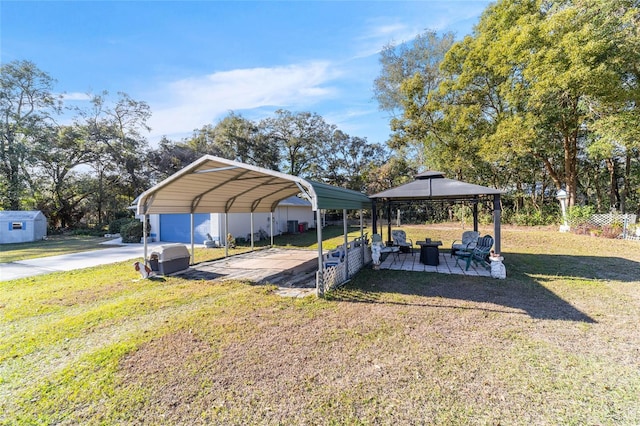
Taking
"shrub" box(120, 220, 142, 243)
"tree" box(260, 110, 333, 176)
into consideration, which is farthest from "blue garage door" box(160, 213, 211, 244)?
"tree" box(260, 110, 333, 176)

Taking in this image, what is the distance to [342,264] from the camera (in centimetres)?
675

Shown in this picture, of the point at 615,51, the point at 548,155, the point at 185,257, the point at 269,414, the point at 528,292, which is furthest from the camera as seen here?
the point at 548,155

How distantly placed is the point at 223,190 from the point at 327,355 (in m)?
6.97

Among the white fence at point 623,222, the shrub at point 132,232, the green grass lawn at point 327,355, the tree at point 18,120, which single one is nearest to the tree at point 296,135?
the shrub at point 132,232

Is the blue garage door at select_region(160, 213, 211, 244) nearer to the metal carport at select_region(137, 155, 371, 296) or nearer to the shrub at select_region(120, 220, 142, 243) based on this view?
the shrub at select_region(120, 220, 142, 243)

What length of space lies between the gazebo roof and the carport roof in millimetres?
1250

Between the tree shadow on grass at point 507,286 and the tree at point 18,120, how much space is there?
27.2m

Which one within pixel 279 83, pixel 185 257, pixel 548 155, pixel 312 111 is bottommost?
pixel 185 257

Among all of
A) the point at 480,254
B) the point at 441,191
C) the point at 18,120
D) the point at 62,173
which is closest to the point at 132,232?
the point at 62,173

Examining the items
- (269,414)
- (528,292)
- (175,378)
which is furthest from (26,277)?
(528,292)

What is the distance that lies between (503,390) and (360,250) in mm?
5664

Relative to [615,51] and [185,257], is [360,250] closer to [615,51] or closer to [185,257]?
[185,257]

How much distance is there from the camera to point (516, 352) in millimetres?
3461

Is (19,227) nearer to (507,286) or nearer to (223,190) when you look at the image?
(223,190)
